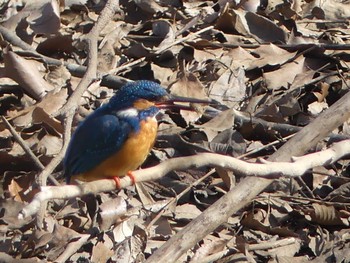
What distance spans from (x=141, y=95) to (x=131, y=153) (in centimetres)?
33

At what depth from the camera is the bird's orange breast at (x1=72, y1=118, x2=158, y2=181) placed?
15.8 feet

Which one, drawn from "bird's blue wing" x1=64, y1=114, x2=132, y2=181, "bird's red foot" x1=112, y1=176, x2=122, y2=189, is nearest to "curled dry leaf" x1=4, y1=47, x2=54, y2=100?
"bird's blue wing" x1=64, y1=114, x2=132, y2=181

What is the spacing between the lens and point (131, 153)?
15.8 ft

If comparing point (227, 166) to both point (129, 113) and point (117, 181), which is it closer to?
point (117, 181)

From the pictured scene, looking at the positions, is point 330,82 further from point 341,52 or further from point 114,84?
point 114,84

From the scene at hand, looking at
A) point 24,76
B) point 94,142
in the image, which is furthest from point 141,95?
point 24,76

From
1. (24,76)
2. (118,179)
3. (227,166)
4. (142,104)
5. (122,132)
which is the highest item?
(227,166)

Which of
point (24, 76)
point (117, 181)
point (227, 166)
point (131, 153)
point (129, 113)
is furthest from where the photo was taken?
point (24, 76)

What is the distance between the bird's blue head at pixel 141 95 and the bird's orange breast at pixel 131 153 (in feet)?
0.33

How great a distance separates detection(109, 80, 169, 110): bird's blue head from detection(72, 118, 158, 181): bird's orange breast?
0.10 m

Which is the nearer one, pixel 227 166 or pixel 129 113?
pixel 227 166

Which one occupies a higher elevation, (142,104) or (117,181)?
(142,104)

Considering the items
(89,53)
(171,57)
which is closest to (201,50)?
(171,57)

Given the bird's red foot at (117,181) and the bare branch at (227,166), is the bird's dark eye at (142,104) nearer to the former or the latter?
the bird's red foot at (117,181)
